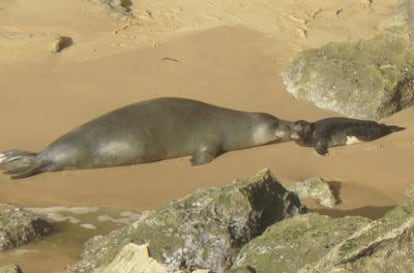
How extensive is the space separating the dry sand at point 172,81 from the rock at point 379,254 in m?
2.20

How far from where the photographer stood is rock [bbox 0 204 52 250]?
5.14 metres

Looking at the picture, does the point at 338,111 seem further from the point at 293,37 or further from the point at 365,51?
the point at 293,37

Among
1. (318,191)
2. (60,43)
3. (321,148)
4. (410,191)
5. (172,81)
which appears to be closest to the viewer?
(318,191)

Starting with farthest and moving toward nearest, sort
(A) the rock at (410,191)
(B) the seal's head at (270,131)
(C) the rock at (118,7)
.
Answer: (C) the rock at (118,7) < (B) the seal's head at (270,131) < (A) the rock at (410,191)

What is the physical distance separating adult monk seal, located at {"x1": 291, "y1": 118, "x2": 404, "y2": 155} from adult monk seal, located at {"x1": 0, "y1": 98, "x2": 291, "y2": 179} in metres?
0.12

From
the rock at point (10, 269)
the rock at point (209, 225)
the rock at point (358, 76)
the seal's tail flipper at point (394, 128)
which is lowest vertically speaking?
the rock at point (10, 269)

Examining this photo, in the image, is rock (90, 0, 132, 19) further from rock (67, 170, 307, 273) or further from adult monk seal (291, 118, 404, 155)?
rock (67, 170, 307, 273)

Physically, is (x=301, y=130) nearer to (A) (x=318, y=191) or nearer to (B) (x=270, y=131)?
(B) (x=270, y=131)

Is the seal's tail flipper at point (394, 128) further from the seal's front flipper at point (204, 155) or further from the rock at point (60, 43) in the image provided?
the rock at point (60, 43)

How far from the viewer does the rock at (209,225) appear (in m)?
4.43

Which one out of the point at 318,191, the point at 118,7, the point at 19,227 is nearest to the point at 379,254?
the point at 19,227

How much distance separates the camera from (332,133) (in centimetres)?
724

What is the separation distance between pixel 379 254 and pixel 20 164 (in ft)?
13.0

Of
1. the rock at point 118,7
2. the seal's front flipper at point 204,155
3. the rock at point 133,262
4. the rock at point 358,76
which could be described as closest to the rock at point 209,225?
the rock at point 133,262
